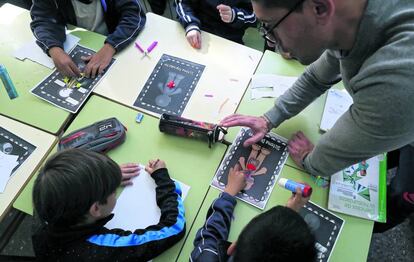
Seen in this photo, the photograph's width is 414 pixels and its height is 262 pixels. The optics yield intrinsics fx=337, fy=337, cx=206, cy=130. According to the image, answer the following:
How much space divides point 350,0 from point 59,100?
1.17 metres

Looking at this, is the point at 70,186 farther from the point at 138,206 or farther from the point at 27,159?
the point at 27,159

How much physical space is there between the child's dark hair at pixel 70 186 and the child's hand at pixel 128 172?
0.52 ft

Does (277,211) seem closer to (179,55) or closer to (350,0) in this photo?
(350,0)

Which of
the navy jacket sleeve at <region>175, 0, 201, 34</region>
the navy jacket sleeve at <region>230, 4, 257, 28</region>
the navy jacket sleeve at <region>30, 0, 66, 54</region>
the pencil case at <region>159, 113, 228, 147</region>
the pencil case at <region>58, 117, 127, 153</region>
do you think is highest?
the navy jacket sleeve at <region>230, 4, 257, 28</region>

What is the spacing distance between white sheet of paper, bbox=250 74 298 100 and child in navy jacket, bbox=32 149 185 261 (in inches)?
26.4

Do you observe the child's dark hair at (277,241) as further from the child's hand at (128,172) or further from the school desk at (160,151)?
the child's hand at (128,172)

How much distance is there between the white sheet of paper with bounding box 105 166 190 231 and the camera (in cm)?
114

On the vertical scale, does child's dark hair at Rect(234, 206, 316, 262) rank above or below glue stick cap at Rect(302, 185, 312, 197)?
below

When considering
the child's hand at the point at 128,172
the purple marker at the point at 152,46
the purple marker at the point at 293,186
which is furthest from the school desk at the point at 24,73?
the purple marker at the point at 293,186

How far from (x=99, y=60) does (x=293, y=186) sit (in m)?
1.00

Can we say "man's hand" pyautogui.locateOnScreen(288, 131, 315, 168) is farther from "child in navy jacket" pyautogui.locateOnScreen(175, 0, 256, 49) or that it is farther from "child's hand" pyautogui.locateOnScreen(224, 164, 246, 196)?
"child in navy jacket" pyautogui.locateOnScreen(175, 0, 256, 49)

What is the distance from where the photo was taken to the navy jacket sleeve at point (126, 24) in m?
1.59

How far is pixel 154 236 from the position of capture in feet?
3.48

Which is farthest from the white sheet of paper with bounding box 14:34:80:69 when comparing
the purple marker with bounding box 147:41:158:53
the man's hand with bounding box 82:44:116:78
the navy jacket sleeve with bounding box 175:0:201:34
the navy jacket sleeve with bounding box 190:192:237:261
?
the navy jacket sleeve with bounding box 190:192:237:261
